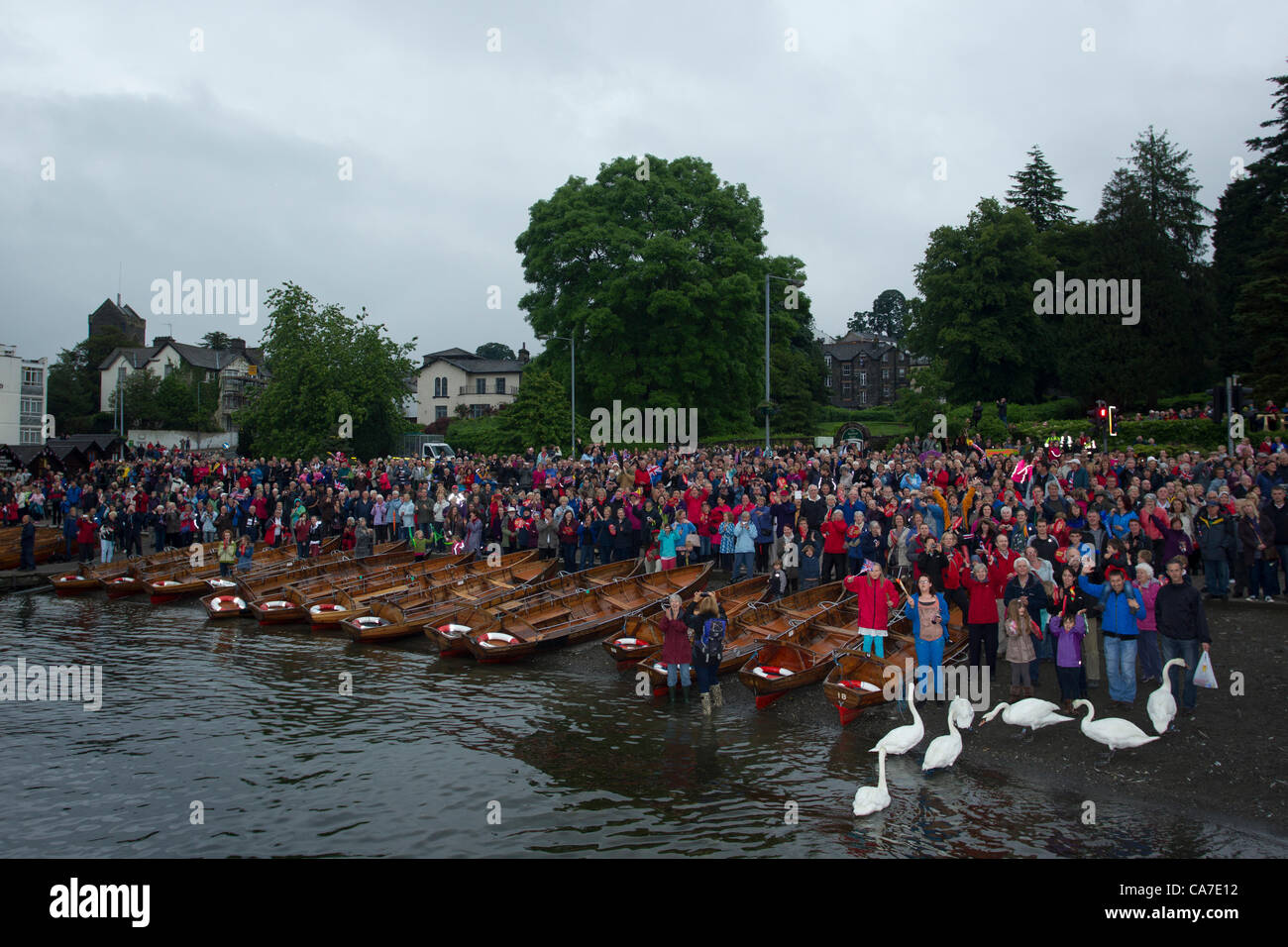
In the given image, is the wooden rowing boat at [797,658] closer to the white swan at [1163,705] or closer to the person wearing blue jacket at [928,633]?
the person wearing blue jacket at [928,633]

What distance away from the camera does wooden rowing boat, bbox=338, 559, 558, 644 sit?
20766 millimetres

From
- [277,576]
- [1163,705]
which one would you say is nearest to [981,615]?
[1163,705]

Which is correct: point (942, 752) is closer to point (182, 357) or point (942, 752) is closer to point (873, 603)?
point (873, 603)

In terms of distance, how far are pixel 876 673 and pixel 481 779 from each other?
675 centimetres

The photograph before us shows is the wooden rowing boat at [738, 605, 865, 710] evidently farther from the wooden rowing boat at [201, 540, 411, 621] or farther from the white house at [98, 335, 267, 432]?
the white house at [98, 335, 267, 432]

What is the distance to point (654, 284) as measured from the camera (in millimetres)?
46375

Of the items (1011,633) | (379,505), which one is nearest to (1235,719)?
(1011,633)

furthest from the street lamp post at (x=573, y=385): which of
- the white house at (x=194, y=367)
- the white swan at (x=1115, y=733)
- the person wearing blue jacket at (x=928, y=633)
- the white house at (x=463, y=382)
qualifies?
the white house at (x=194, y=367)

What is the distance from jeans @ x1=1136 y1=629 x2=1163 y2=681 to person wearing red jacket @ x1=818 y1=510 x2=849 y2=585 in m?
7.27

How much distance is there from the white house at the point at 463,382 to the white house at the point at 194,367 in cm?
1520

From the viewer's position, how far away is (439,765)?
1333cm
